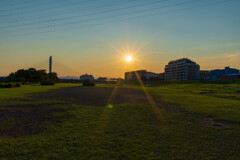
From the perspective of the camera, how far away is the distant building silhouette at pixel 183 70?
116 m

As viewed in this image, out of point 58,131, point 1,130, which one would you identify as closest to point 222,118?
point 58,131

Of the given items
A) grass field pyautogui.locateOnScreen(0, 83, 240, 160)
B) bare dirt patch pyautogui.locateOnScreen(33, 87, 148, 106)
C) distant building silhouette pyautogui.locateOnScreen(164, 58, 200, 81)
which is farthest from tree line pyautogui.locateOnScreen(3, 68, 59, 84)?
distant building silhouette pyautogui.locateOnScreen(164, 58, 200, 81)

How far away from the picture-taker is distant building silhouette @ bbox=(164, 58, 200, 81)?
11594 centimetres

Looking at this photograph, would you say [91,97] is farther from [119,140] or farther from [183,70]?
[183,70]

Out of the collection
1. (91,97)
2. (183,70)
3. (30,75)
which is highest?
(183,70)

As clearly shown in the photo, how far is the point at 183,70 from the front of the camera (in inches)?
4710

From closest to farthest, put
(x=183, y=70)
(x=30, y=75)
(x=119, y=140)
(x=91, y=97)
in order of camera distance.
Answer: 1. (x=119, y=140)
2. (x=91, y=97)
3. (x=30, y=75)
4. (x=183, y=70)

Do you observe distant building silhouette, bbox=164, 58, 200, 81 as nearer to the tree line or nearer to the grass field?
the tree line

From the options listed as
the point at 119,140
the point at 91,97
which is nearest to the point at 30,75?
the point at 91,97

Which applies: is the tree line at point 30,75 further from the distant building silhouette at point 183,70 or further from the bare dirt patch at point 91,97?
the distant building silhouette at point 183,70

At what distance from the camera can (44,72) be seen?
73812mm

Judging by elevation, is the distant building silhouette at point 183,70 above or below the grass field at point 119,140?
above

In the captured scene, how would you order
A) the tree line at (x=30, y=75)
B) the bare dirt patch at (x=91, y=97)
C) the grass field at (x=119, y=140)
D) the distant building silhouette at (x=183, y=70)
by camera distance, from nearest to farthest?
1. the grass field at (x=119, y=140)
2. the bare dirt patch at (x=91, y=97)
3. the tree line at (x=30, y=75)
4. the distant building silhouette at (x=183, y=70)

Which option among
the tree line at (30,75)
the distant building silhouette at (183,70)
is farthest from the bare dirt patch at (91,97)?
the distant building silhouette at (183,70)
